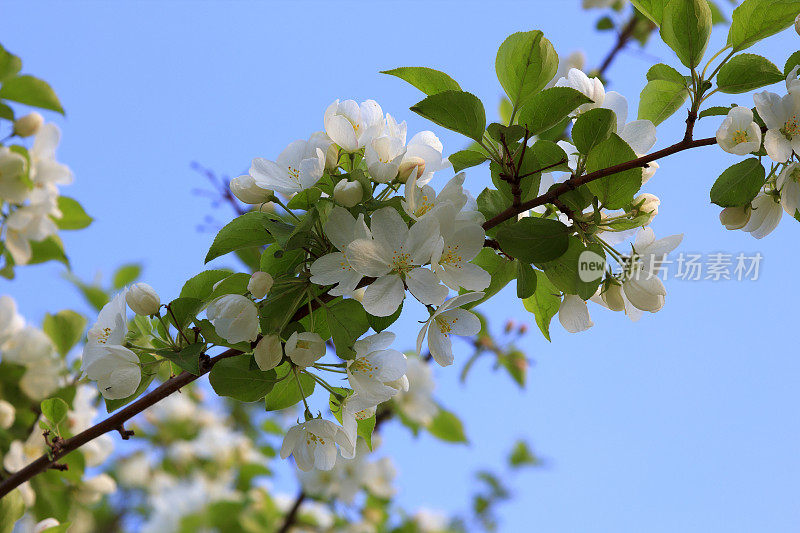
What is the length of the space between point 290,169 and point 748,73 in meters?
0.65

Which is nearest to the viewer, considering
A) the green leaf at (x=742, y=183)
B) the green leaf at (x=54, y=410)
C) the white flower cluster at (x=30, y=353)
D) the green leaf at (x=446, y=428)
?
the green leaf at (x=742, y=183)

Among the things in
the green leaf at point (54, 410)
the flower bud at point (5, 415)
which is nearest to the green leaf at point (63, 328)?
the flower bud at point (5, 415)

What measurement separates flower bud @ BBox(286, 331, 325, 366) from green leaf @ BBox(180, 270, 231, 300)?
0.18 metres

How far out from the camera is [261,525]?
2287 mm

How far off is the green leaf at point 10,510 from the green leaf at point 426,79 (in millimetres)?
1099

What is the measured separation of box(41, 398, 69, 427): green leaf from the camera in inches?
45.0

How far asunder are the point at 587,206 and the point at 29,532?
1.46 m

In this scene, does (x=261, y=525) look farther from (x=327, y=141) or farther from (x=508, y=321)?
(x=327, y=141)

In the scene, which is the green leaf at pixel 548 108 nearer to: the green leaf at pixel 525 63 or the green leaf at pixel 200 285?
the green leaf at pixel 525 63

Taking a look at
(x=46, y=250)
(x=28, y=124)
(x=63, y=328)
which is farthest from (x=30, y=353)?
(x=28, y=124)

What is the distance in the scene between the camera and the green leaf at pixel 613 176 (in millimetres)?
857

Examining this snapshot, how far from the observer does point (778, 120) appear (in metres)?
0.87

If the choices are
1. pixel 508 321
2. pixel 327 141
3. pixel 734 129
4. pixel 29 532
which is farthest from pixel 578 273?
pixel 508 321

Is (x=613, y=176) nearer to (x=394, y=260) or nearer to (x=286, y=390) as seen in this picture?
(x=394, y=260)
